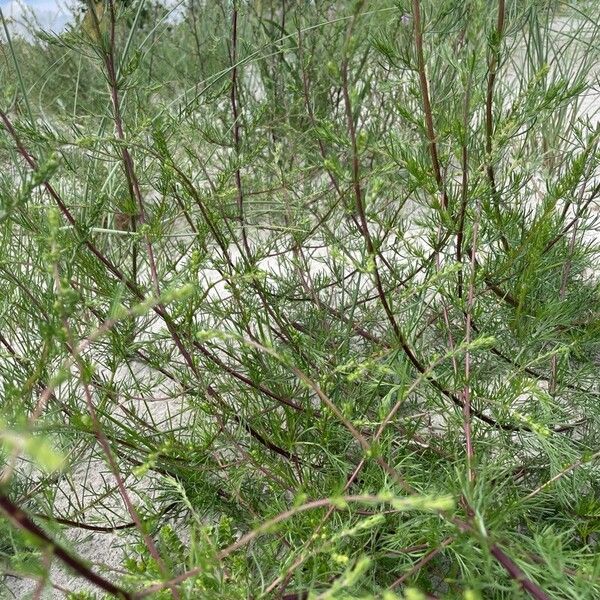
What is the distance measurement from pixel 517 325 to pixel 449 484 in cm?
48

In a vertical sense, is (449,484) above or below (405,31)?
below

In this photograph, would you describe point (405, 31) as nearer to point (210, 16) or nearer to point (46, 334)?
point (46, 334)

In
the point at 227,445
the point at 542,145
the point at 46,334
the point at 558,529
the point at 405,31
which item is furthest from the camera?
the point at 542,145

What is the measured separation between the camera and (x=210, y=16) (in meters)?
3.16

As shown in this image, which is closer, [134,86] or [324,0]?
[134,86]

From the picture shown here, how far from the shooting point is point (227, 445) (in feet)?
3.88

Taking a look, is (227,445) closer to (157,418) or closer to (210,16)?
(157,418)

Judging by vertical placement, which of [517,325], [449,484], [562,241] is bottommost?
[449,484]

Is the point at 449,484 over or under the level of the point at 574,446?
under

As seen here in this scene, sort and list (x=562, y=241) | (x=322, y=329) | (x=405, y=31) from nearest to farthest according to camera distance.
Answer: (x=322, y=329) < (x=562, y=241) < (x=405, y=31)

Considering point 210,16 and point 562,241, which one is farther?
point 210,16

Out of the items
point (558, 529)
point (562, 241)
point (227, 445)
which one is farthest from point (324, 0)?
point (558, 529)

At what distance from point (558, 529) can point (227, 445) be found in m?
0.59

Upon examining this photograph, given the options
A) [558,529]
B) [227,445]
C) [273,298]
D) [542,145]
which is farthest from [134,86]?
[542,145]
